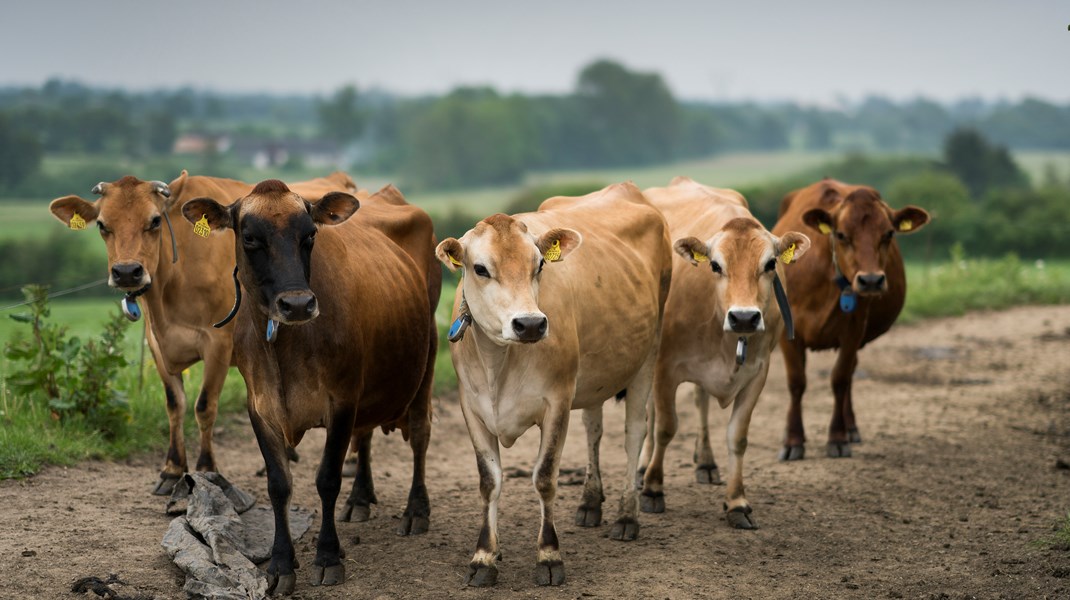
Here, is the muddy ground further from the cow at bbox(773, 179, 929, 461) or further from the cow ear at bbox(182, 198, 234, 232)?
the cow ear at bbox(182, 198, 234, 232)

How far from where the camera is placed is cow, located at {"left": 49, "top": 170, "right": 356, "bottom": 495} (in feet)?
25.5

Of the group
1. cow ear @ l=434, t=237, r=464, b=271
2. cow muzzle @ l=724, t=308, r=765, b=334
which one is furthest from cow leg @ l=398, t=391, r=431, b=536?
cow muzzle @ l=724, t=308, r=765, b=334

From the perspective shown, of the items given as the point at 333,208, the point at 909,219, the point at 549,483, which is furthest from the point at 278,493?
the point at 909,219

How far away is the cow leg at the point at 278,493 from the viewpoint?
613 centimetres

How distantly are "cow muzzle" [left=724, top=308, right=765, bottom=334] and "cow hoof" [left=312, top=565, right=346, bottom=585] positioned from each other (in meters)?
2.65

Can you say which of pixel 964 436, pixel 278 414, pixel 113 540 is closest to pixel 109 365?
pixel 113 540

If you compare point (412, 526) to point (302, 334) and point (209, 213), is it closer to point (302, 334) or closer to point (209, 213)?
point (302, 334)

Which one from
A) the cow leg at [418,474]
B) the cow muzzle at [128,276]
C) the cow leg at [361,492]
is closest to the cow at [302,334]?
the cow leg at [418,474]

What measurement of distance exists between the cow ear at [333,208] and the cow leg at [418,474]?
1.68 metres

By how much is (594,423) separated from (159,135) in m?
49.4

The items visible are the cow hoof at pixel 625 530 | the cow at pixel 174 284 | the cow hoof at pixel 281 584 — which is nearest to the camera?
the cow hoof at pixel 281 584

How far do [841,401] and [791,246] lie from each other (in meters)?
2.46

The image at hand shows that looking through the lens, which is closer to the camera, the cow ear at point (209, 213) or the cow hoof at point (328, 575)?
the cow ear at point (209, 213)

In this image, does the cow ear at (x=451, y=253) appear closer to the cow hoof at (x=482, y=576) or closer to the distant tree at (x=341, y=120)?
the cow hoof at (x=482, y=576)
